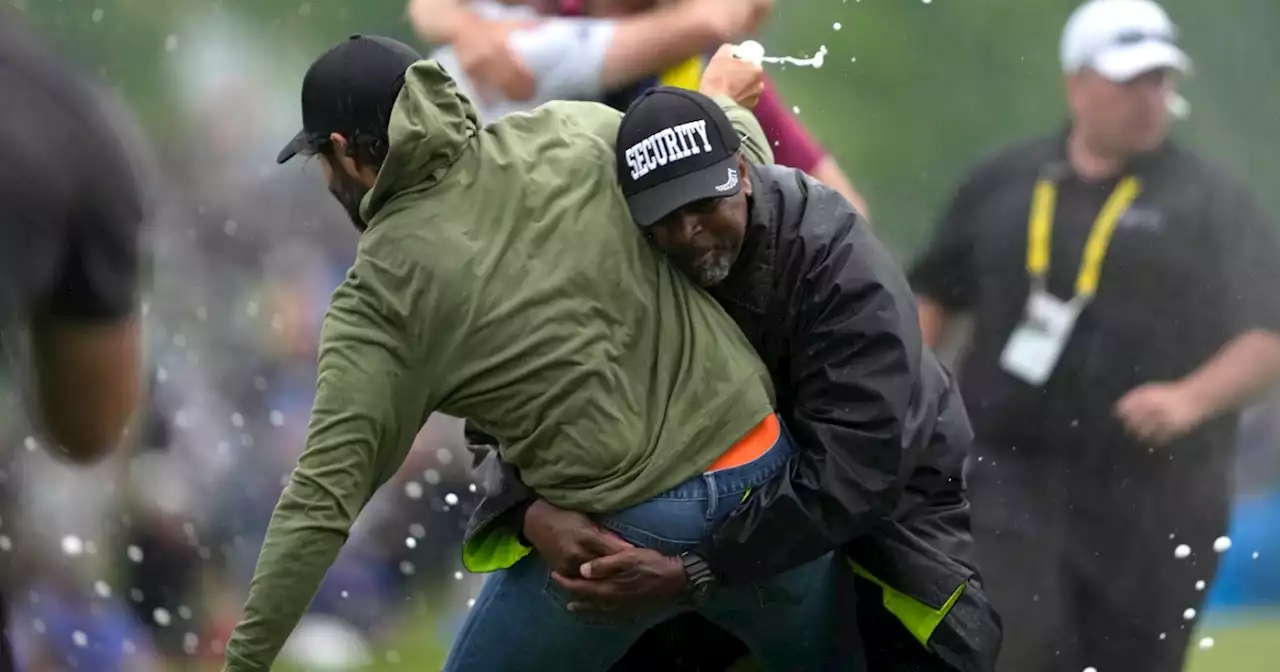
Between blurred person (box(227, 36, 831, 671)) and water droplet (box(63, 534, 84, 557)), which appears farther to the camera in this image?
water droplet (box(63, 534, 84, 557))

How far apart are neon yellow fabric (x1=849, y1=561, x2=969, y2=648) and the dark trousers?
0.88 metres

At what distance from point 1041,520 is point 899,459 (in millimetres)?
1139

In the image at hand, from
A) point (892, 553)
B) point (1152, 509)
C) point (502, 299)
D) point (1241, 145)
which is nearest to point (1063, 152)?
point (1241, 145)

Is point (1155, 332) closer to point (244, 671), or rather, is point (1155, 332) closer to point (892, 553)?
point (892, 553)

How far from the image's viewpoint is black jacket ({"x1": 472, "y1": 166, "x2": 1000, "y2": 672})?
6.64ft

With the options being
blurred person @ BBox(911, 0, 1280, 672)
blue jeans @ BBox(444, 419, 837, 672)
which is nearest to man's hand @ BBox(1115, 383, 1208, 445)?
blurred person @ BBox(911, 0, 1280, 672)

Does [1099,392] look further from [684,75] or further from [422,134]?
[422,134]

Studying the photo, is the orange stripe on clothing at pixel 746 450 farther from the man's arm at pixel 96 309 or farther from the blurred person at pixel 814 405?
the man's arm at pixel 96 309

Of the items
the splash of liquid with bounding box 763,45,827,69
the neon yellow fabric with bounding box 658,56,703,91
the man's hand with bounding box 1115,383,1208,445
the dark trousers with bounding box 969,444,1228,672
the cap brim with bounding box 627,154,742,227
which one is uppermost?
the cap brim with bounding box 627,154,742,227

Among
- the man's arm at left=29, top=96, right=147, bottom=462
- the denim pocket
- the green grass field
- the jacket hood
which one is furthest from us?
the man's arm at left=29, top=96, right=147, bottom=462

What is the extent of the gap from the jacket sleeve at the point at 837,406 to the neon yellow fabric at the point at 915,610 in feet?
0.60

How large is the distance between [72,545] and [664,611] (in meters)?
1.82

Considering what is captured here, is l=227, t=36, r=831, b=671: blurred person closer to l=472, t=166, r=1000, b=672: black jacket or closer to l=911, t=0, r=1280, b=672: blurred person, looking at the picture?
l=472, t=166, r=1000, b=672: black jacket

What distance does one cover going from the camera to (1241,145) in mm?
2926
